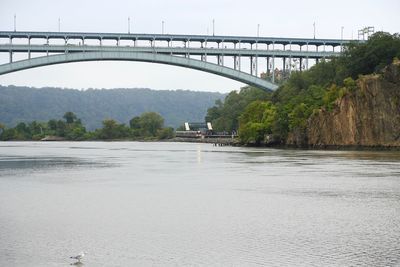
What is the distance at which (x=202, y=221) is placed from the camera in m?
20.2

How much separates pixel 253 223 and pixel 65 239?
18.5 ft

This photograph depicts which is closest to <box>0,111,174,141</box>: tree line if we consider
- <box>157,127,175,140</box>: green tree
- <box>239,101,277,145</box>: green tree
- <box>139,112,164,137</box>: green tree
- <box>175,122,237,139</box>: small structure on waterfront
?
<box>139,112,164,137</box>: green tree

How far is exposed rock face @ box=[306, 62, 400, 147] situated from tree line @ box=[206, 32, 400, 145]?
52.0 inches

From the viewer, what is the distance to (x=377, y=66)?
8119 centimetres

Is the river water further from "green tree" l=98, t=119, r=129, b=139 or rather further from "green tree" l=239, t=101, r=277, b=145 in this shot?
"green tree" l=98, t=119, r=129, b=139

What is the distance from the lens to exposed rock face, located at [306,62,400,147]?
249 ft

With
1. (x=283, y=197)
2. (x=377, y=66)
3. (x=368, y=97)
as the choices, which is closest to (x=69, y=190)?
(x=283, y=197)

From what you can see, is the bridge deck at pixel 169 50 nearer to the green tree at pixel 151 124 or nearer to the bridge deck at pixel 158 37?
the bridge deck at pixel 158 37

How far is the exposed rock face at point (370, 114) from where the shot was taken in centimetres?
7588

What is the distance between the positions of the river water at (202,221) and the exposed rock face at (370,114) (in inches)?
1678

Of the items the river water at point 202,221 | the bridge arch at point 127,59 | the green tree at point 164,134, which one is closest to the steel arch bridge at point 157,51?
the bridge arch at point 127,59

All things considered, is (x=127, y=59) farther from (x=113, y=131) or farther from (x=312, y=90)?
(x=113, y=131)

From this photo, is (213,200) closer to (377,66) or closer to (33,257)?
(33,257)

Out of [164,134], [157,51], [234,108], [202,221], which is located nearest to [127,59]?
[157,51]
